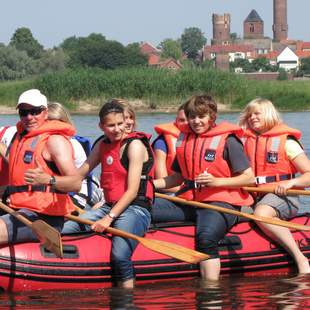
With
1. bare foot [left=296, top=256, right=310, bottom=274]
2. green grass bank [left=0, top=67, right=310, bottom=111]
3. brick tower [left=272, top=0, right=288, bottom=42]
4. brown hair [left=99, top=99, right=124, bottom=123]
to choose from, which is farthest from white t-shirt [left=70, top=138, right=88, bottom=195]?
brick tower [left=272, top=0, right=288, bottom=42]

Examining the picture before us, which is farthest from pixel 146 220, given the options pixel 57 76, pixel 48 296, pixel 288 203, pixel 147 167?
pixel 57 76

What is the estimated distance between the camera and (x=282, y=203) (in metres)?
7.31

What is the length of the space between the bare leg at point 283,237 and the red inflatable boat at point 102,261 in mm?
70

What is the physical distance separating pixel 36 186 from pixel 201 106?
121 cm

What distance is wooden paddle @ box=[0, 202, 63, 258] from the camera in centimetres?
616

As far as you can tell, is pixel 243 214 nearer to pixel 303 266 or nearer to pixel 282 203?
pixel 282 203

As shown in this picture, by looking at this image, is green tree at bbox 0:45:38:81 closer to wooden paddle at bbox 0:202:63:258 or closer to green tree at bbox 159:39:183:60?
green tree at bbox 159:39:183:60

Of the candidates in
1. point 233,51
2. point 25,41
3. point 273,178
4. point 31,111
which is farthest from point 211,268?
point 233,51

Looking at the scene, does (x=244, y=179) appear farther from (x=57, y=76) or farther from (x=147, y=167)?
(x=57, y=76)

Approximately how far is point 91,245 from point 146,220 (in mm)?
387

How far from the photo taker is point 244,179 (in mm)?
6730

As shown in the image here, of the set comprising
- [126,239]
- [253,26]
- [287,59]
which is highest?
[253,26]

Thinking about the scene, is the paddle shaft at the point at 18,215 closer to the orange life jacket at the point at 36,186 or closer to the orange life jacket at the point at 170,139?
the orange life jacket at the point at 36,186

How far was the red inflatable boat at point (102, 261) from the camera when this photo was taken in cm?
650
